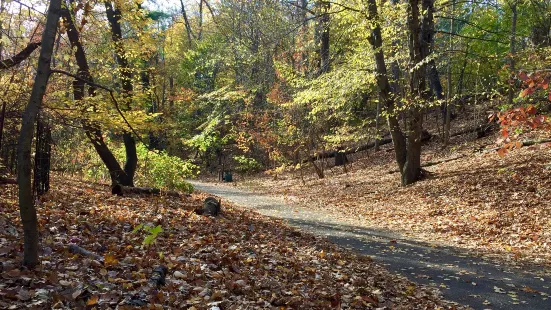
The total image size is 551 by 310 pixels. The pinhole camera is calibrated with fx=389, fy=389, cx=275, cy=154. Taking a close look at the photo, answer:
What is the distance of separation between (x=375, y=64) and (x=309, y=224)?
22.5ft

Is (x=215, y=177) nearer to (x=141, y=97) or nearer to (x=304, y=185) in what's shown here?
(x=304, y=185)

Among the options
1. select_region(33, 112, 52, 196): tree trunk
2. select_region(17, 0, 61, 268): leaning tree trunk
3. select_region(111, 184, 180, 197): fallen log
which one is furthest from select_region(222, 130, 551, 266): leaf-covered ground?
select_region(33, 112, 52, 196): tree trunk

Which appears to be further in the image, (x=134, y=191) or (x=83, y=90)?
(x=134, y=191)

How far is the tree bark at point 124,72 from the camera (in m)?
10.6

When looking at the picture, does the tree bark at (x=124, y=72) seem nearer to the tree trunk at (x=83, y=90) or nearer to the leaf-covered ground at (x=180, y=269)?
the tree trunk at (x=83, y=90)

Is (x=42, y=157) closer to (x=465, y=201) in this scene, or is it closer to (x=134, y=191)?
(x=134, y=191)

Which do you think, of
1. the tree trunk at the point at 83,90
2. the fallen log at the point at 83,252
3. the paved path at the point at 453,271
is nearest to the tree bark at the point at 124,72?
the tree trunk at the point at 83,90

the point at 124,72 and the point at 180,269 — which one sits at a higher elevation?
the point at 124,72

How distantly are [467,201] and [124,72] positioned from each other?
1032 cm

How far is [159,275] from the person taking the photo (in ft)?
14.1

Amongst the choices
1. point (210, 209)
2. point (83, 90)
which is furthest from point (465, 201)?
point (83, 90)

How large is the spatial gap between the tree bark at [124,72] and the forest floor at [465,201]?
6.09 meters

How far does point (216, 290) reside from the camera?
14.0 feet

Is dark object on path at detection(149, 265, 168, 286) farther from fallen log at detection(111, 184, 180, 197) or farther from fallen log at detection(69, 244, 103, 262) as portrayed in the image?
fallen log at detection(111, 184, 180, 197)
